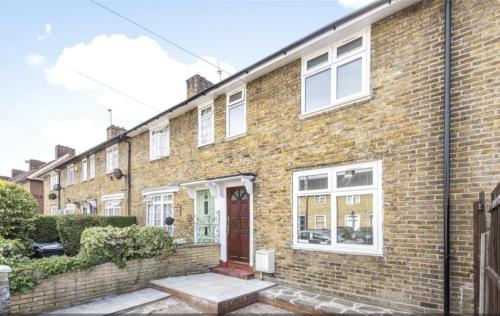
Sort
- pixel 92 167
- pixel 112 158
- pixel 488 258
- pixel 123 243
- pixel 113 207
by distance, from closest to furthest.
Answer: pixel 488 258, pixel 123 243, pixel 113 207, pixel 112 158, pixel 92 167

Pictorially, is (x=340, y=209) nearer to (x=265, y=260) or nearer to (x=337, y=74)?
(x=265, y=260)

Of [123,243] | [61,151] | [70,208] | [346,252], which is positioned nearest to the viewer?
[346,252]

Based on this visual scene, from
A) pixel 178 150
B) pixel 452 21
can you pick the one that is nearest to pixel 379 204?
pixel 452 21

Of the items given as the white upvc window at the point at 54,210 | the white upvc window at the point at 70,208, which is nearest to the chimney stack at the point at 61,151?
the white upvc window at the point at 54,210

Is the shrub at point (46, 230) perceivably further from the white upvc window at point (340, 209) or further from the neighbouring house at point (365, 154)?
the white upvc window at point (340, 209)

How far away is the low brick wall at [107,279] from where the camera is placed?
5.71 m

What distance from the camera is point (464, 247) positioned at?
464cm

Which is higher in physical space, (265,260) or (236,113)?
(236,113)

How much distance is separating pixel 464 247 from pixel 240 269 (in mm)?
5409

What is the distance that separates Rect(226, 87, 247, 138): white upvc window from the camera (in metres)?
8.89

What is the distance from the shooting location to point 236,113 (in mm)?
9250

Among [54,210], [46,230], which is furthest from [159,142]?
[54,210]

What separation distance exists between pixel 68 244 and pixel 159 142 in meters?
5.33

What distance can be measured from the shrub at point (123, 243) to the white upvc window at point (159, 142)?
4.92 metres
